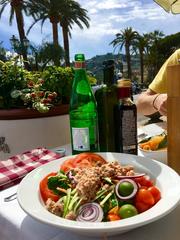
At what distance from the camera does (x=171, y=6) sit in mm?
848

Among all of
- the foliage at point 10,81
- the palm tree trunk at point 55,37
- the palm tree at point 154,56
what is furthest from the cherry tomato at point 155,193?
the palm tree at point 154,56

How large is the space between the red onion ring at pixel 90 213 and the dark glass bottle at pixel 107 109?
309mm

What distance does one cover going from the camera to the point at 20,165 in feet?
2.39

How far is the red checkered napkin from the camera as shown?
2.14 ft

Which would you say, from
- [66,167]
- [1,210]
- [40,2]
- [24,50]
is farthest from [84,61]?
[40,2]

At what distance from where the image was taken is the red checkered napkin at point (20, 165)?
0.65m

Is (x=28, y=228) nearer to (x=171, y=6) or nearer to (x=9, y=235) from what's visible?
(x=9, y=235)

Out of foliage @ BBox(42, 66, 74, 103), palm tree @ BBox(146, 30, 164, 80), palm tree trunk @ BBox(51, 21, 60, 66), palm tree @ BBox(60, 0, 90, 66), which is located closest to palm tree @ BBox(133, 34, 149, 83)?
palm tree @ BBox(146, 30, 164, 80)

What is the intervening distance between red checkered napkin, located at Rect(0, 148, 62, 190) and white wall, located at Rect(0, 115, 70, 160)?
29 centimetres

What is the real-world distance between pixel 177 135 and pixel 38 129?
622 millimetres

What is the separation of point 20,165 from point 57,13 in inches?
557

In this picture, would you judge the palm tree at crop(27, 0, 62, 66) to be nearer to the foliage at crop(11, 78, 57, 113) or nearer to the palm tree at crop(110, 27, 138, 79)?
the palm tree at crop(110, 27, 138, 79)

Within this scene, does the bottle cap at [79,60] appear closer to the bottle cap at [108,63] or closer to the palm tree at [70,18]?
the bottle cap at [108,63]

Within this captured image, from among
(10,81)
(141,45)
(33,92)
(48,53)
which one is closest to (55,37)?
(48,53)
